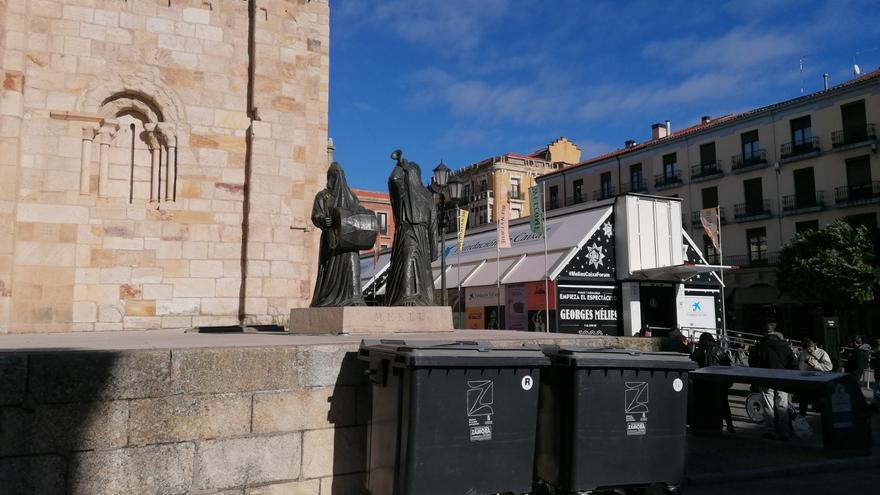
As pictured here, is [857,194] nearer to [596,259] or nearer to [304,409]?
[596,259]

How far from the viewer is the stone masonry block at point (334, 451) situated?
481 cm

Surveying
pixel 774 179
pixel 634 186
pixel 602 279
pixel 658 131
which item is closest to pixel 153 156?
pixel 602 279

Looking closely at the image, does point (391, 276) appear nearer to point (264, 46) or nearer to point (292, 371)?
point (292, 371)

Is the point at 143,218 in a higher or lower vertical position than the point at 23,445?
higher

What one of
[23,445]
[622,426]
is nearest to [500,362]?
[622,426]

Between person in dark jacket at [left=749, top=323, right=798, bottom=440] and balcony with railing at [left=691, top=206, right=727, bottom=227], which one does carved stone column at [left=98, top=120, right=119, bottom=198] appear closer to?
person in dark jacket at [left=749, top=323, right=798, bottom=440]

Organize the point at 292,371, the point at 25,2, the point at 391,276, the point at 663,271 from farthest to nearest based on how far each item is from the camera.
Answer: the point at 663,271 < the point at 25,2 < the point at 391,276 < the point at 292,371

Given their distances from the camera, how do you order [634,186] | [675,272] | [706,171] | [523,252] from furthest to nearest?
[634,186], [706,171], [523,252], [675,272]

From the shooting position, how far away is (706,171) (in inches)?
1396

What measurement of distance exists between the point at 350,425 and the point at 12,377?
88.8 inches

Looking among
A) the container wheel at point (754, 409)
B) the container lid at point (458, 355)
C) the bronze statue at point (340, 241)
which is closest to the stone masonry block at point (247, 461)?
the container lid at point (458, 355)

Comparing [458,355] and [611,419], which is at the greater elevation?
[458,355]

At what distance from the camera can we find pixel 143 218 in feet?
35.9

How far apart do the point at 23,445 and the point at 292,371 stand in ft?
5.55
